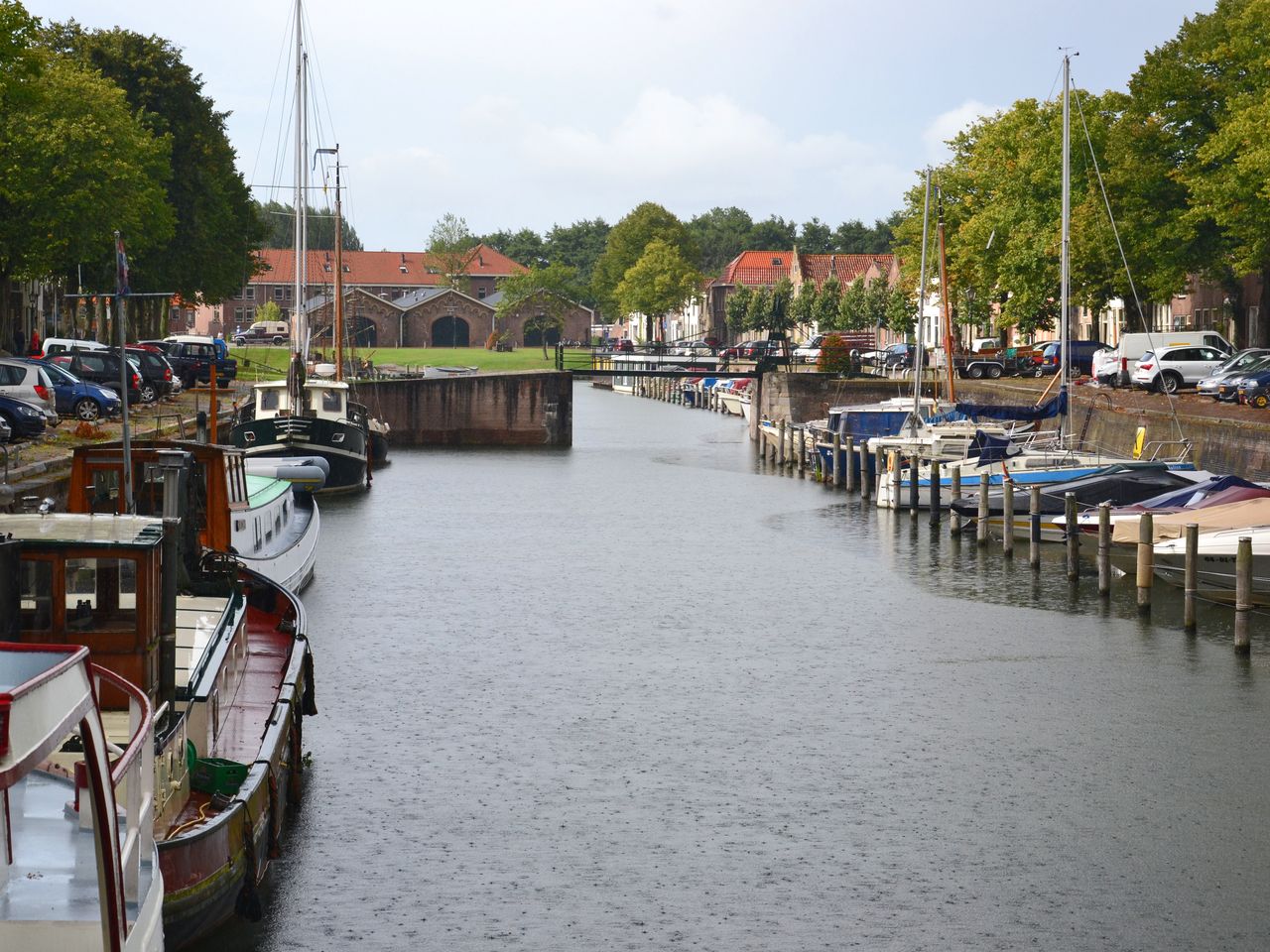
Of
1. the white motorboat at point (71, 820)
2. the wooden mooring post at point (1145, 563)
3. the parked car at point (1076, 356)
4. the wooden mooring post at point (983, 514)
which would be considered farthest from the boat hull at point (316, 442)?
the white motorboat at point (71, 820)

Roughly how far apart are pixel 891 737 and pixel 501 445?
51344 mm

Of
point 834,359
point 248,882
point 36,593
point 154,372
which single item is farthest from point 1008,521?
point 834,359

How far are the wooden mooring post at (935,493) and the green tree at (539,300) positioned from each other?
408 feet

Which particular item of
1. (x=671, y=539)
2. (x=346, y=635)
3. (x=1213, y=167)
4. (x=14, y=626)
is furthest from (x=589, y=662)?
(x=1213, y=167)

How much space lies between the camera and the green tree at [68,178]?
53.8 meters

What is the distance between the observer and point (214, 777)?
575 inches

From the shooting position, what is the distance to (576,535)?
44125mm

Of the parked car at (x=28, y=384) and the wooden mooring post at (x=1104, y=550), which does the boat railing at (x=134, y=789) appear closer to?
the wooden mooring post at (x=1104, y=550)

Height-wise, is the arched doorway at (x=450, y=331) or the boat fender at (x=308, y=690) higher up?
the arched doorway at (x=450, y=331)

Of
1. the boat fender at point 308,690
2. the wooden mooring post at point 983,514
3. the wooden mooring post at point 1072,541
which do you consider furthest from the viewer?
the wooden mooring post at point 983,514

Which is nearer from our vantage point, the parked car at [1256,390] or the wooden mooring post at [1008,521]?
the wooden mooring post at [1008,521]

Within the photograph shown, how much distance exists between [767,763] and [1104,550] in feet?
45.4

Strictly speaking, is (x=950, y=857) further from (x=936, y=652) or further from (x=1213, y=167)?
(x=1213, y=167)

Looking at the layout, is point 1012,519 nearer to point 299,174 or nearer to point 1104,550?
point 1104,550
